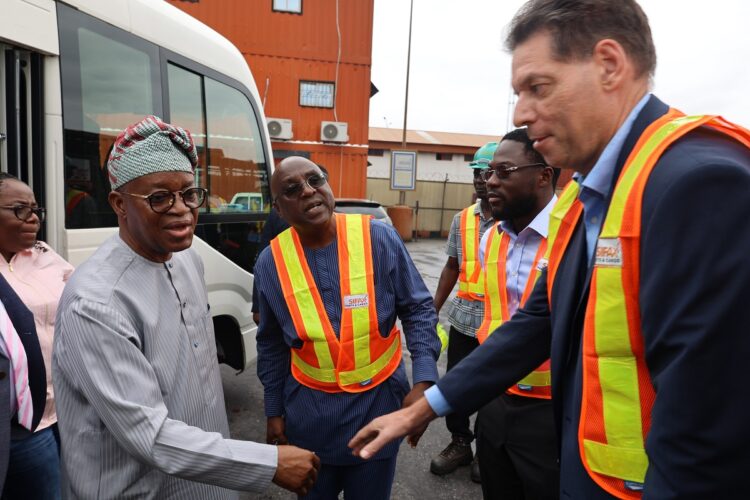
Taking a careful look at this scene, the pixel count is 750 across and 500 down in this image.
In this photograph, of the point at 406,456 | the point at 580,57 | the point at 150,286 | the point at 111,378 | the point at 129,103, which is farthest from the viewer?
the point at 406,456

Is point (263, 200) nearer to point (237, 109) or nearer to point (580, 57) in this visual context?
point (237, 109)

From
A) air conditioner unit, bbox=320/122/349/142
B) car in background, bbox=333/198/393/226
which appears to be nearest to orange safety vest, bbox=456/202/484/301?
car in background, bbox=333/198/393/226

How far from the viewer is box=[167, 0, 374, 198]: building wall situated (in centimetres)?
1341

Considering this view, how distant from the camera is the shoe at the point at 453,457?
325 cm

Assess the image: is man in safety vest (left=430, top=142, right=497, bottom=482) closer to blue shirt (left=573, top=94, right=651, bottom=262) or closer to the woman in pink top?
blue shirt (left=573, top=94, right=651, bottom=262)

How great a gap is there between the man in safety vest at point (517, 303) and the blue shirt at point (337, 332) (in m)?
0.41

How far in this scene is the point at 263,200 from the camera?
162 inches

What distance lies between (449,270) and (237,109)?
212 cm

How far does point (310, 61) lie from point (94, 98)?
12122 mm

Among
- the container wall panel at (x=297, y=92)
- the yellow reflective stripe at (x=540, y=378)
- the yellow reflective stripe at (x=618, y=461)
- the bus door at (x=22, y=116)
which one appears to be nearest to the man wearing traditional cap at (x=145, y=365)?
the yellow reflective stripe at (x=618, y=461)

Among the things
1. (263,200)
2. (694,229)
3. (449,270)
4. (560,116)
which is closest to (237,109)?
(263,200)

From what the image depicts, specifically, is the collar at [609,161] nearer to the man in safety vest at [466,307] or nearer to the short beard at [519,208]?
the short beard at [519,208]

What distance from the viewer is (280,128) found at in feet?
43.2

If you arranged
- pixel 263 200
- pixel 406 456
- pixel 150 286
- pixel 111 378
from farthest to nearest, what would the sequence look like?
pixel 263 200
pixel 406 456
pixel 150 286
pixel 111 378
